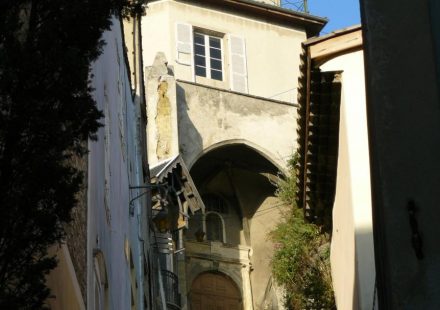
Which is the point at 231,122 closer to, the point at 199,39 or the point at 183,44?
the point at 183,44

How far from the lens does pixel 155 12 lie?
107 ft

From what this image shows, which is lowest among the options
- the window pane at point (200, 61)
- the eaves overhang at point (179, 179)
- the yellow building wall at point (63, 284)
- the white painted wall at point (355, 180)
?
the yellow building wall at point (63, 284)

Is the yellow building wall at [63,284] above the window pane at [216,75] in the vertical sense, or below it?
below

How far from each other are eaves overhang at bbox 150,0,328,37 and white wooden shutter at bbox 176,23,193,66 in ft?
3.08

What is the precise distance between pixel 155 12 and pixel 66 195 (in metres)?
27.0

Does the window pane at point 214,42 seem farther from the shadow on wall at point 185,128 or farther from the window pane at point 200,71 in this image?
the shadow on wall at point 185,128

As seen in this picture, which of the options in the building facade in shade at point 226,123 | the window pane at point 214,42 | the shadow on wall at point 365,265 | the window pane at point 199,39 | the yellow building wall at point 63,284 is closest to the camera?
A: the yellow building wall at point 63,284

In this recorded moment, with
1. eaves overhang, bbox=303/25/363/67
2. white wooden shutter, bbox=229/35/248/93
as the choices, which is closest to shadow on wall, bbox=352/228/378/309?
eaves overhang, bbox=303/25/363/67

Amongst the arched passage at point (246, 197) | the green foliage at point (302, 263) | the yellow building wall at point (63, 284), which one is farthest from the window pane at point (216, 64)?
the yellow building wall at point (63, 284)

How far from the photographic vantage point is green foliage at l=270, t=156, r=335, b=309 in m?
20.5

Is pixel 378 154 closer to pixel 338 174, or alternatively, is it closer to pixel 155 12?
pixel 338 174

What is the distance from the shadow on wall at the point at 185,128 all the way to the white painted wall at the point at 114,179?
903 centimetres

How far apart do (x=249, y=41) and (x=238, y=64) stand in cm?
89

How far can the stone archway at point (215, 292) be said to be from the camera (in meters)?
30.5
